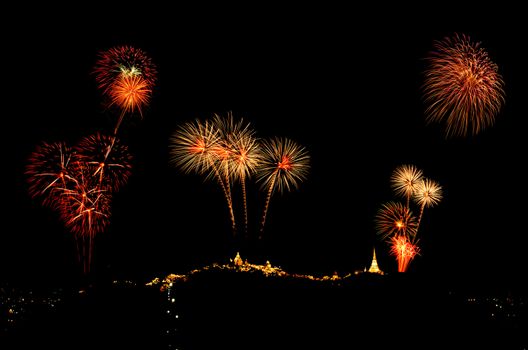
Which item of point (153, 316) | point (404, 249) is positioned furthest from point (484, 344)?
point (404, 249)

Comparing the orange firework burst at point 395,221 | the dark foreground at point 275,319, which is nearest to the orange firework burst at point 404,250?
the orange firework burst at point 395,221

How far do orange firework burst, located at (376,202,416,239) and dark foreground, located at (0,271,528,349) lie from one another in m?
17.3

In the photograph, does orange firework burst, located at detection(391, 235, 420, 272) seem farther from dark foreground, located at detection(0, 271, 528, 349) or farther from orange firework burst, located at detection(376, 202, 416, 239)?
dark foreground, located at detection(0, 271, 528, 349)

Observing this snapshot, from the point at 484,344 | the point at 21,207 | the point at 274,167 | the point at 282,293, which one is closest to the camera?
the point at 484,344

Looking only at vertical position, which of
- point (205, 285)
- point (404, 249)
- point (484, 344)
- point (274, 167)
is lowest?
point (484, 344)

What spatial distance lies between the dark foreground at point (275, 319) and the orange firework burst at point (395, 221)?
56.9ft

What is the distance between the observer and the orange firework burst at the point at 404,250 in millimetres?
38375

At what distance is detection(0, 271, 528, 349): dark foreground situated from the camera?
14922 mm

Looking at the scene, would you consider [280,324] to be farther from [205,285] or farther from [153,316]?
[205,285]

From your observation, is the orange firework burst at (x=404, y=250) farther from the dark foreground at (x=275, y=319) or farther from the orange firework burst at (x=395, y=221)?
the dark foreground at (x=275, y=319)

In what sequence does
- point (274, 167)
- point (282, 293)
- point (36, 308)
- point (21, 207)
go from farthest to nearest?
point (21, 207)
point (274, 167)
point (282, 293)
point (36, 308)

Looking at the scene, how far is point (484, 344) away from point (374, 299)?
4.04m

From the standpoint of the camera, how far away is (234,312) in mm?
18016

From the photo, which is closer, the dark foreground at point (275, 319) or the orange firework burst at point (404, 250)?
the dark foreground at point (275, 319)
